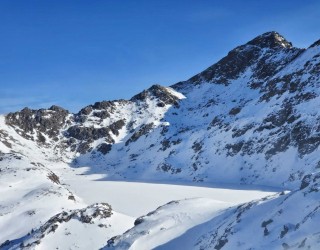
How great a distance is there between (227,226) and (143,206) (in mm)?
26949

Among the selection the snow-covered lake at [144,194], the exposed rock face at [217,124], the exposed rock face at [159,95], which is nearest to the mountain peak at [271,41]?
the exposed rock face at [217,124]

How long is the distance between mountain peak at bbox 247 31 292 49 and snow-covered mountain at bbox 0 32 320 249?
1.52 ft

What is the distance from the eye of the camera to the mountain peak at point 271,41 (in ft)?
428

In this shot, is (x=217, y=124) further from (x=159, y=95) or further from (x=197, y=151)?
(x=159, y=95)

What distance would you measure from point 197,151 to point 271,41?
2496 inches

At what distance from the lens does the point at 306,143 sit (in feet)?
207

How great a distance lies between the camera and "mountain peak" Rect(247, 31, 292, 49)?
130312 millimetres

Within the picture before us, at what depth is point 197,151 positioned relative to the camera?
275 ft

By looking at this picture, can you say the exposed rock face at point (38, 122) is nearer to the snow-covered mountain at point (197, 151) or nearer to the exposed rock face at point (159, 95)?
the snow-covered mountain at point (197, 151)

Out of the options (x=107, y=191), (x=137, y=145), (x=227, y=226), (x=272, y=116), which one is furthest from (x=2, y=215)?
(x=137, y=145)

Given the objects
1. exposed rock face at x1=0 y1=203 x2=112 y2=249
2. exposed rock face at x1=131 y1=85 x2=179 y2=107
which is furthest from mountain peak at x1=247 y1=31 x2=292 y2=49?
exposed rock face at x1=0 y1=203 x2=112 y2=249

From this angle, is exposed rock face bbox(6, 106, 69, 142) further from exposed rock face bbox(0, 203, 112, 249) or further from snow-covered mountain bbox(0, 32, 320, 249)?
exposed rock face bbox(0, 203, 112, 249)

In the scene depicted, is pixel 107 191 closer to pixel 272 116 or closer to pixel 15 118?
pixel 272 116

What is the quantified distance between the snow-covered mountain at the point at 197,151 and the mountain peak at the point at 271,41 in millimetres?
462
